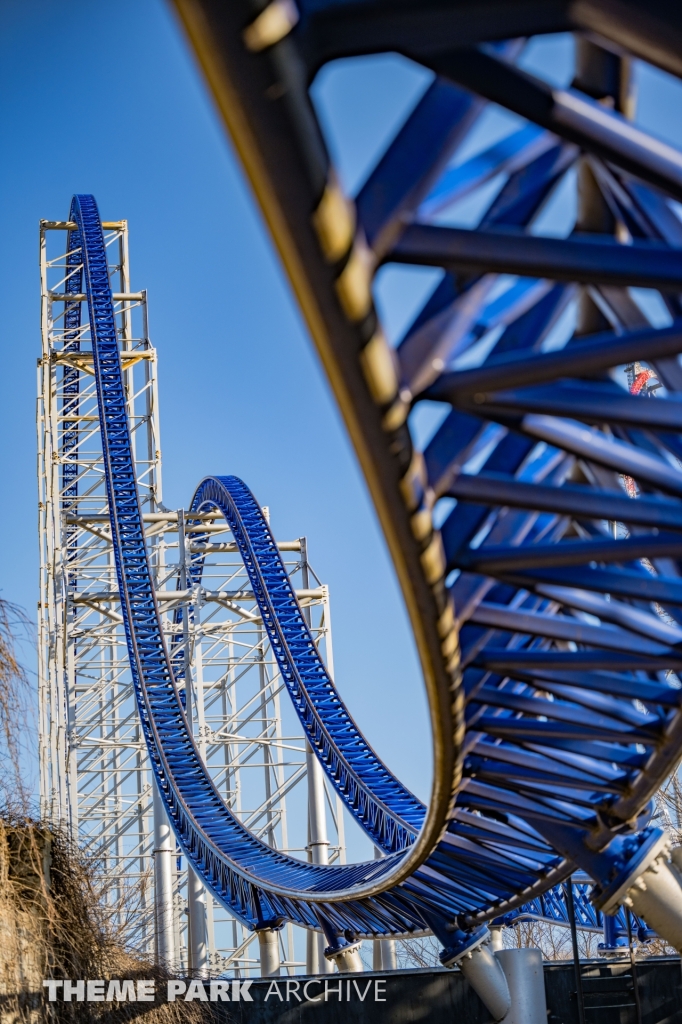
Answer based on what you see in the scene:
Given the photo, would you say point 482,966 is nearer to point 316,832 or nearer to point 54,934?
point 54,934

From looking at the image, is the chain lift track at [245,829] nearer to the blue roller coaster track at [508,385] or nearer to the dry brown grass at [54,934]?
the blue roller coaster track at [508,385]

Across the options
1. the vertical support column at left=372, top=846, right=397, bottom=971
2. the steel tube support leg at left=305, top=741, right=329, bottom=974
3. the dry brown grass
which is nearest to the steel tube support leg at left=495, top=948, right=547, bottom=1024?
the dry brown grass

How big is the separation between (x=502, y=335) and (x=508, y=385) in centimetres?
75

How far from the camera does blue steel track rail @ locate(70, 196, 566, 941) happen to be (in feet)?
27.8

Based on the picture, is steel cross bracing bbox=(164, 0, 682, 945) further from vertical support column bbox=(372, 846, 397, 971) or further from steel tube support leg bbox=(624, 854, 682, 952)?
vertical support column bbox=(372, 846, 397, 971)

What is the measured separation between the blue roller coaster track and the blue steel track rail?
30.6 inches

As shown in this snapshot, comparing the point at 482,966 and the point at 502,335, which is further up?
the point at 502,335

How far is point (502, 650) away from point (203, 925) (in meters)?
10.2

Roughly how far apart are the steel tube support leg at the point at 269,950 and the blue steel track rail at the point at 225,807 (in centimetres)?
17

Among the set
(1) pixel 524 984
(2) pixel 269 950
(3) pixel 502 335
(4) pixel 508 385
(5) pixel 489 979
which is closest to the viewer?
(4) pixel 508 385

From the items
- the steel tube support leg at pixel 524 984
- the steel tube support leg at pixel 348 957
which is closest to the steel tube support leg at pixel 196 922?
the steel tube support leg at pixel 348 957

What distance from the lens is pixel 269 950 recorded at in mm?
12891

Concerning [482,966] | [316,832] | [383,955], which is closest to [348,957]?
[383,955]

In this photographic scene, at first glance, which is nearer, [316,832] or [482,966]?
[482,966]
